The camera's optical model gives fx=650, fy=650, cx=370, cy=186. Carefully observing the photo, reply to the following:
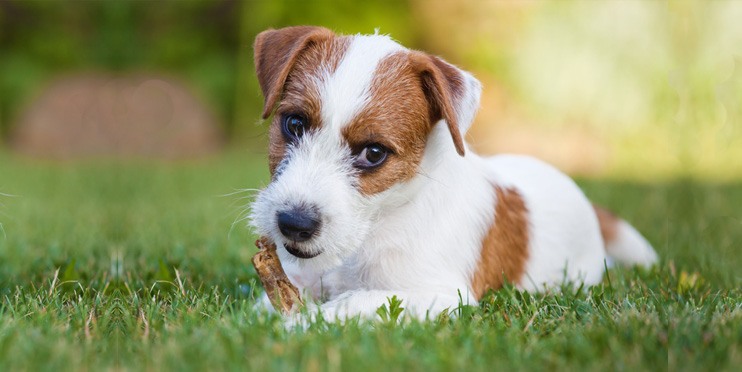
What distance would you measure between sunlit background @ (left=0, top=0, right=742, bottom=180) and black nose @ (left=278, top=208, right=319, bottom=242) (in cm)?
583

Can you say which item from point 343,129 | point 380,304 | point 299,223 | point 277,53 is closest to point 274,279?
point 299,223

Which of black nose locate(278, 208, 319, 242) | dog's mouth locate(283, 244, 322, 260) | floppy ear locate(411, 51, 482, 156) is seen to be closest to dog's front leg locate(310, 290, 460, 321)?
dog's mouth locate(283, 244, 322, 260)

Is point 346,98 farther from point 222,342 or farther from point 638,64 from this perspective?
point 638,64

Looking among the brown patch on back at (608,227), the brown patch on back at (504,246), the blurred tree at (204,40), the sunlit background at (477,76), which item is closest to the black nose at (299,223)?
the brown patch on back at (504,246)

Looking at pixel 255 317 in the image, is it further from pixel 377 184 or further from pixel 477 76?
pixel 477 76

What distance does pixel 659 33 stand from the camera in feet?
41.2

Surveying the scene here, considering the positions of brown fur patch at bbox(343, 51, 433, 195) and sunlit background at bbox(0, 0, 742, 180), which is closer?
brown fur patch at bbox(343, 51, 433, 195)

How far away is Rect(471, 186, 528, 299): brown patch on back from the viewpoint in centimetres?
377

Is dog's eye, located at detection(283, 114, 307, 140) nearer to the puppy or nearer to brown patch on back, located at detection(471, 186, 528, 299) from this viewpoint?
the puppy

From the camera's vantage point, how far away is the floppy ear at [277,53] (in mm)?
3514

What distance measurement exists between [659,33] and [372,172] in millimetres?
11123

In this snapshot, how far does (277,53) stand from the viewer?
375 centimetres

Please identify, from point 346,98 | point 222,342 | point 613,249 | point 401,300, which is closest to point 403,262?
point 401,300

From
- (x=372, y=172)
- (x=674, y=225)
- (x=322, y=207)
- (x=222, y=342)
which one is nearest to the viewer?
(x=222, y=342)
